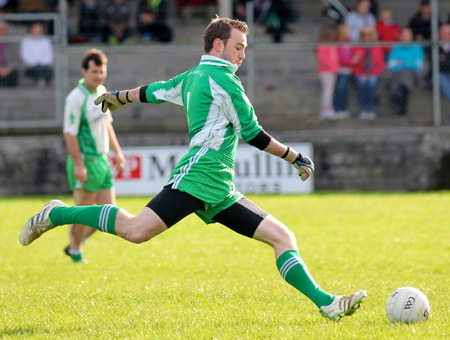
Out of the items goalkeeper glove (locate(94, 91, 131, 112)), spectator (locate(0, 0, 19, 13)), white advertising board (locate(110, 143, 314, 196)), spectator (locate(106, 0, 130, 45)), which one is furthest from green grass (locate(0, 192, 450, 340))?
spectator (locate(0, 0, 19, 13))

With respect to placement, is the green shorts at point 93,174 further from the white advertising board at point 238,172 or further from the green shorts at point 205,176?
the white advertising board at point 238,172

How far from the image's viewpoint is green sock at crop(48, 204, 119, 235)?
18.3 ft

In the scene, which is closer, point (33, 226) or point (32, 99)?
point (33, 226)

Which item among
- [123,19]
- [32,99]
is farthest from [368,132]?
[32,99]

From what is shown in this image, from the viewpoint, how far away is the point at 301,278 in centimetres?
532

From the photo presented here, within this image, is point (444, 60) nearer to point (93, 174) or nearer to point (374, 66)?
point (374, 66)

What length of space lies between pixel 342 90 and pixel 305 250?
693 centimetres

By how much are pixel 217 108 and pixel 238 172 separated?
954 centimetres

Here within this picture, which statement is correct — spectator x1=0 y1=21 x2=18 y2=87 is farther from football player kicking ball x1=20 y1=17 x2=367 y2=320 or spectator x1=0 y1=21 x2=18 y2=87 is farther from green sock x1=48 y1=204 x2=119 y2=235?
football player kicking ball x1=20 y1=17 x2=367 y2=320

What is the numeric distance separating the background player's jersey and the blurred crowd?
10.3 meters

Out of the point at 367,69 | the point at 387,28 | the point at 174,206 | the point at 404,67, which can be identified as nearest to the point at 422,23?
the point at 387,28

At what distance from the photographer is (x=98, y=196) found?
874 centimetres

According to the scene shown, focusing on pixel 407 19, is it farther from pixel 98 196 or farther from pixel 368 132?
pixel 98 196

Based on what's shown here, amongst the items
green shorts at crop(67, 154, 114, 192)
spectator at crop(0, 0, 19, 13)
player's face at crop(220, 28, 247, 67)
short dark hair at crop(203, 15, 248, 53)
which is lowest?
green shorts at crop(67, 154, 114, 192)
